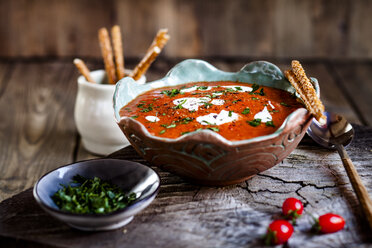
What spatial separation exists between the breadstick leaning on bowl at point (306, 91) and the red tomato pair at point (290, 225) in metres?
0.31

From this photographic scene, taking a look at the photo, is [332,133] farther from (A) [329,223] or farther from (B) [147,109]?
(B) [147,109]

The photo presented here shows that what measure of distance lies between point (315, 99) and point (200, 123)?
419 mm

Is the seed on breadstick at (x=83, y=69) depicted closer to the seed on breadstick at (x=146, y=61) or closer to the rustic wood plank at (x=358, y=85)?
the seed on breadstick at (x=146, y=61)

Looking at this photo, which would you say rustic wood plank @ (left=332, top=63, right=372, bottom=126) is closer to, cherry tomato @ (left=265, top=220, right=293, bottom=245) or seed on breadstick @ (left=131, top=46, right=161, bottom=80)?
seed on breadstick @ (left=131, top=46, right=161, bottom=80)

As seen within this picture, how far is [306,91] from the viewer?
6.13 feet

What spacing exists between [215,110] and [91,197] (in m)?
0.54

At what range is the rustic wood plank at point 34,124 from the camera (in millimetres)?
2727

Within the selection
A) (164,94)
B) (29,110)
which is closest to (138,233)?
(164,94)

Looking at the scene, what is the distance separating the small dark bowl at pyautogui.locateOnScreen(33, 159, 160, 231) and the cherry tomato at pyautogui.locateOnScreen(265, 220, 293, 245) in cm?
38

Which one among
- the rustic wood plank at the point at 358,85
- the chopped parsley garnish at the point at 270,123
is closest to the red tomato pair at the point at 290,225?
the chopped parsley garnish at the point at 270,123

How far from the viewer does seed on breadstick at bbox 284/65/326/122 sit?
171cm

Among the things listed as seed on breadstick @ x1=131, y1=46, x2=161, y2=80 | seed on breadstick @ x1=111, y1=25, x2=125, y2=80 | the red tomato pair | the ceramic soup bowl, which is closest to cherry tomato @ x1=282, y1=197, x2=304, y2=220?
the red tomato pair

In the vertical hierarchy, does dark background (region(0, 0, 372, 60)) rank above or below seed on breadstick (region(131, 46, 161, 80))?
below

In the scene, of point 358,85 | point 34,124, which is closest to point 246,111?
point 34,124
